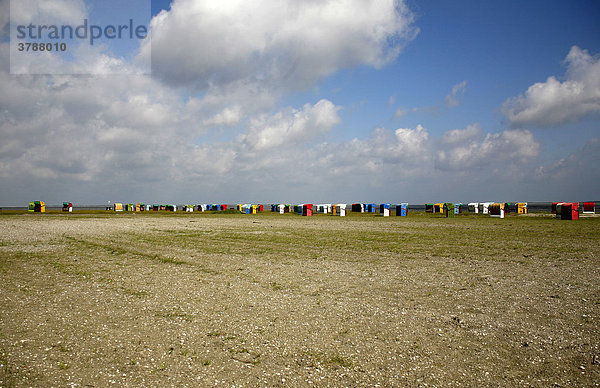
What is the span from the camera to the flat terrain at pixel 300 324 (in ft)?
16.3

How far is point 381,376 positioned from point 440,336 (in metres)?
2.05

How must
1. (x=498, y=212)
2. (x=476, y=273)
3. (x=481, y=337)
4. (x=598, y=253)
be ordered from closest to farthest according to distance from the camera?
(x=481, y=337)
(x=476, y=273)
(x=598, y=253)
(x=498, y=212)

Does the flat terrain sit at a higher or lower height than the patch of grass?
lower

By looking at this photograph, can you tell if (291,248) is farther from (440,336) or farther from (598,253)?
(598,253)

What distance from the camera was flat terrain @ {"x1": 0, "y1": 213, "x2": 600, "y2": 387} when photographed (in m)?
4.97

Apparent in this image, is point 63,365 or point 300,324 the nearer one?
point 63,365

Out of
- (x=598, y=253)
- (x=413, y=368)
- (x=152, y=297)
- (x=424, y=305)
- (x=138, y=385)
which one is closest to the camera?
(x=138, y=385)

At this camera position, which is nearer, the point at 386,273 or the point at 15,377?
the point at 15,377

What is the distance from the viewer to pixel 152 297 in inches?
351

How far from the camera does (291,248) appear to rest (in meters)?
18.6

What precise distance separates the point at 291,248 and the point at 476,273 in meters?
9.51

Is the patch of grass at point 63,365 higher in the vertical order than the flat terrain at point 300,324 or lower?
higher

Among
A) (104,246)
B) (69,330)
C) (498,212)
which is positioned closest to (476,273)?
(69,330)

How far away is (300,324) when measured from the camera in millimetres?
6938
